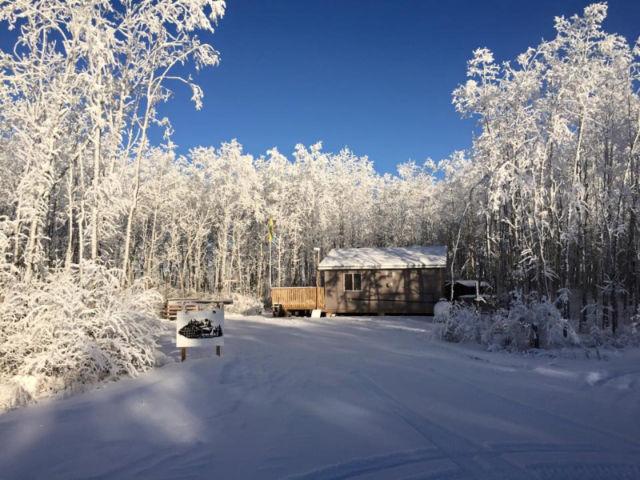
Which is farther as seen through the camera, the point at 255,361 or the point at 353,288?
the point at 353,288

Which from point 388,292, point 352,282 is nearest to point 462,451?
point 388,292

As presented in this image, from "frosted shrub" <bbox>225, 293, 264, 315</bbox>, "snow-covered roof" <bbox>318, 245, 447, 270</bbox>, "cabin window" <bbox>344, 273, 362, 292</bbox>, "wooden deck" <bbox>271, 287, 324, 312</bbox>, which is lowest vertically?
"frosted shrub" <bbox>225, 293, 264, 315</bbox>

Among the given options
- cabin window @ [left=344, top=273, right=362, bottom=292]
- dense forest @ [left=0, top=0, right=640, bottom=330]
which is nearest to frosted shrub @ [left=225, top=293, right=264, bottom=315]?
cabin window @ [left=344, top=273, right=362, bottom=292]

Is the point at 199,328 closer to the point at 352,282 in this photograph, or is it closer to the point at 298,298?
the point at 352,282

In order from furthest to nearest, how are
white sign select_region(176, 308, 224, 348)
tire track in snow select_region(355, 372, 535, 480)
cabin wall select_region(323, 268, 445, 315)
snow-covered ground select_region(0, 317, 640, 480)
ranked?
cabin wall select_region(323, 268, 445, 315)
white sign select_region(176, 308, 224, 348)
snow-covered ground select_region(0, 317, 640, 480)
tire track in snow select_region(355, 372, 535, 480)

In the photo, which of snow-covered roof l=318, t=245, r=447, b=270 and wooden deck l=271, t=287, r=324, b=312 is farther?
wooden deck l=271, t=287, r=324, b=312

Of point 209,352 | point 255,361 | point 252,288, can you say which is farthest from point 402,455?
point 252,288

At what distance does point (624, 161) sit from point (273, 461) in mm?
19514

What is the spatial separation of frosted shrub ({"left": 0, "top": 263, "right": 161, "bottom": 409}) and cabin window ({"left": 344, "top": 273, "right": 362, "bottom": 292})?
50.7 ft

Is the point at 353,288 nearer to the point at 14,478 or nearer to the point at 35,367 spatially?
the point at 35,367

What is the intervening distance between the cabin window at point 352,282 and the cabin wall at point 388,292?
0.52 feet

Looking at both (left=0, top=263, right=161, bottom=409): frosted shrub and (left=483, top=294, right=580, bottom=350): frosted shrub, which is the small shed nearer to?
(left=483, top=294, right=580, bottom=350): frosted shrub

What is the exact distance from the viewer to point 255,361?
8531 mm

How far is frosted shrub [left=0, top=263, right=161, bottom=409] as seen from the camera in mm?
6598
